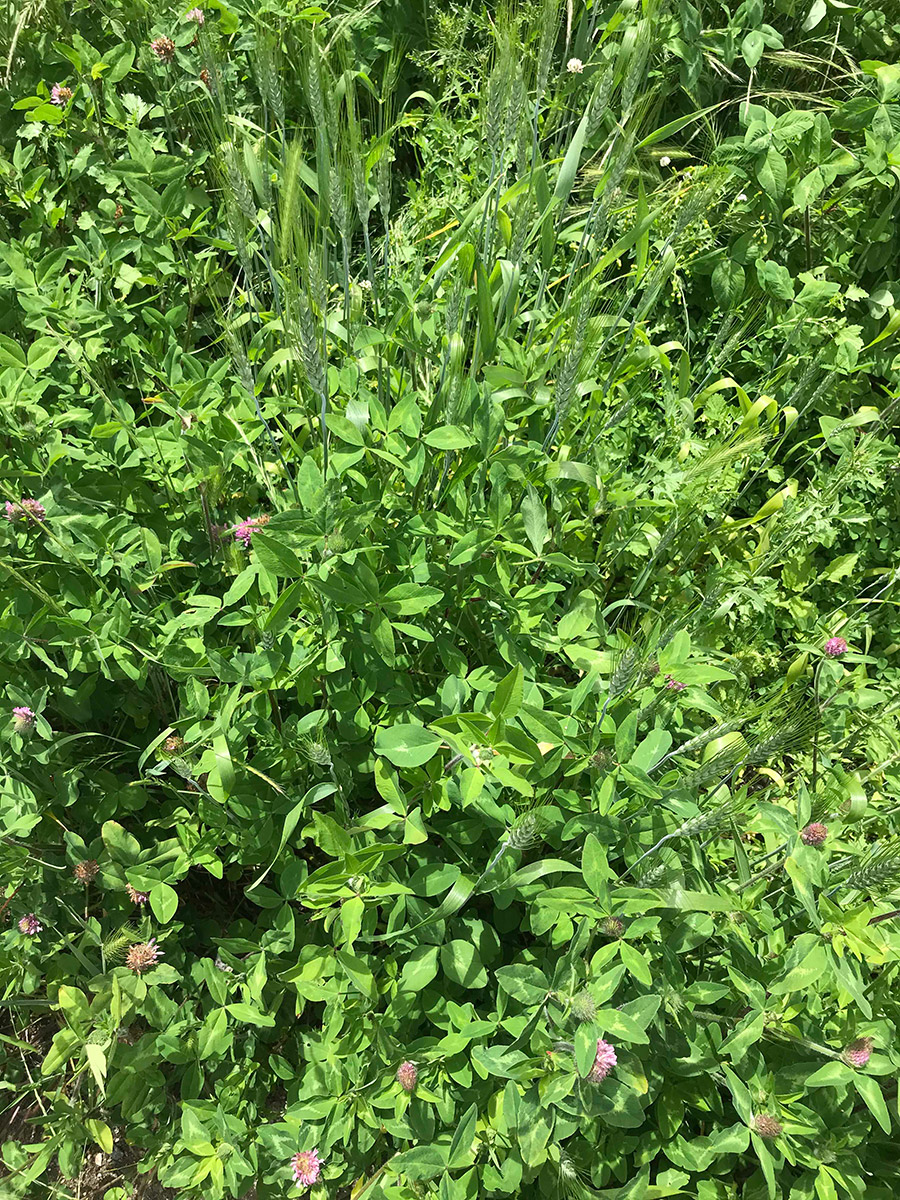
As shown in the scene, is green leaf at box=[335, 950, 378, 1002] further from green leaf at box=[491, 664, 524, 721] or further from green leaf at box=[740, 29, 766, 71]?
green leaf at box=[740, 29, 766, 71]

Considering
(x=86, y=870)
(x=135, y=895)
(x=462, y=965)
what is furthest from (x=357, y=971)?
(x=86, y=870)

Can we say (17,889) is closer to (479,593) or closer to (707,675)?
(479,593)

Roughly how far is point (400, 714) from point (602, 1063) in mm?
656

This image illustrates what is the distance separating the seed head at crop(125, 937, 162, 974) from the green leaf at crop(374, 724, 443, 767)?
0.65 meters

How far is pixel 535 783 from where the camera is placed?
58.6 inches

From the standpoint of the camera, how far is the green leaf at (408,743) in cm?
133

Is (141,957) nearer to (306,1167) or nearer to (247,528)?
(306,1167)

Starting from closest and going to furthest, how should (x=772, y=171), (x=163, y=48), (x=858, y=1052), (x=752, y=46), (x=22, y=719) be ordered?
(x=858, y=1052) → (x=22, y=719) → (x=163, y=48) → (x=772, y=171) → (x=752, y=46)

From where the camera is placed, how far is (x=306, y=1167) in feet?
4.82

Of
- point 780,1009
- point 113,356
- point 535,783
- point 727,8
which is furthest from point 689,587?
point 727,8

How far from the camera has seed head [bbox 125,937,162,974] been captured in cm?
153

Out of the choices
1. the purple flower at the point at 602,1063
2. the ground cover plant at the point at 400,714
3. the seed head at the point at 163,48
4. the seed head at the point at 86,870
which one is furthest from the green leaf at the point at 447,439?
the seed head at the point at 163,48

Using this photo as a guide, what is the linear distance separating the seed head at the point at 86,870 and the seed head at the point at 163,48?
1961 millimetres

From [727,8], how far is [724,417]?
1.39 meters
